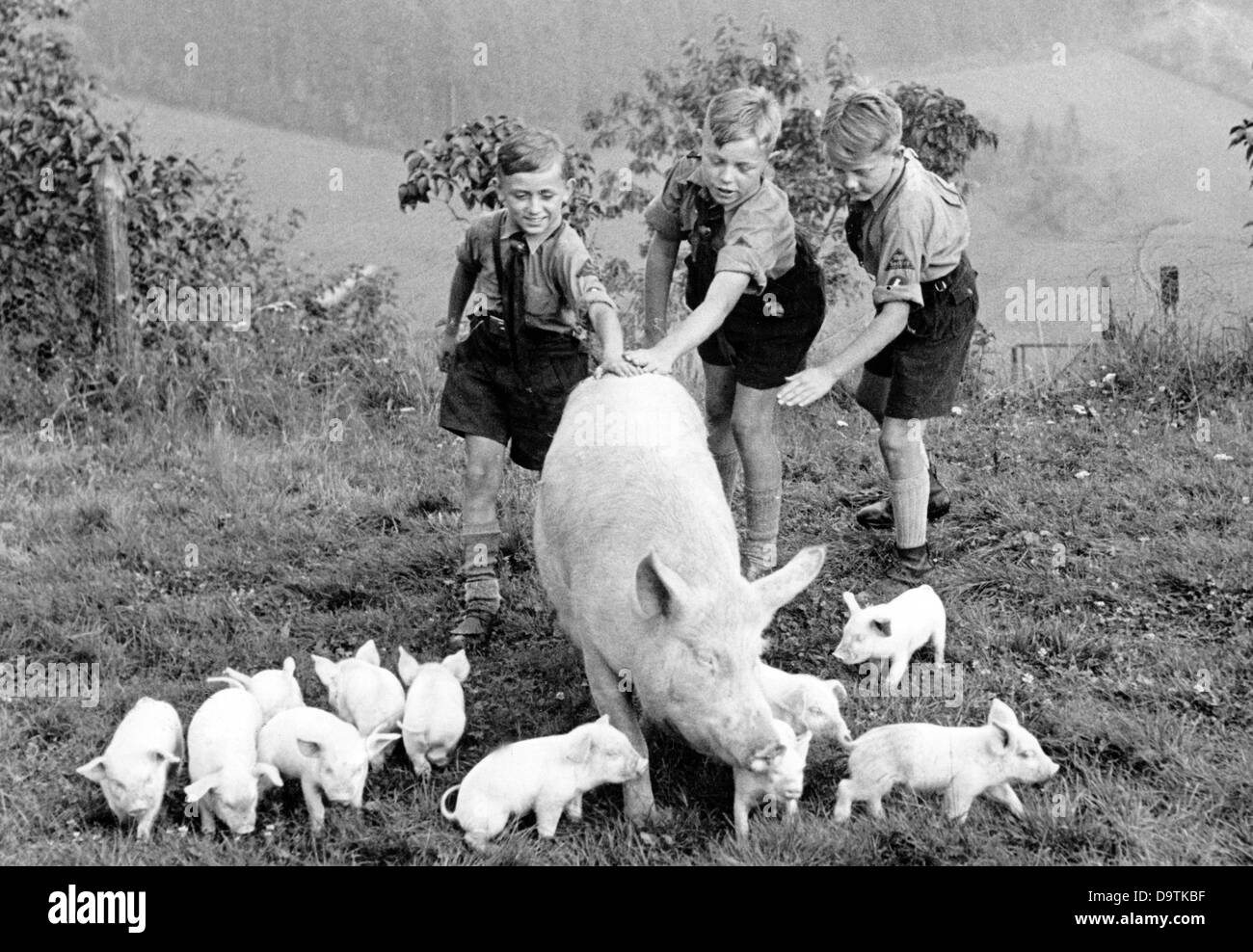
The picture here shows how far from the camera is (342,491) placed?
22.0 ft

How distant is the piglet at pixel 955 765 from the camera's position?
374cm

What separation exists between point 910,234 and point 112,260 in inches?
213

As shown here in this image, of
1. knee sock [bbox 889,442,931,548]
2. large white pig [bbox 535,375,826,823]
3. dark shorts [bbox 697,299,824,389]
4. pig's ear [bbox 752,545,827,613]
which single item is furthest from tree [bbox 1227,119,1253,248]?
pig's ear [bbox 752,545,827,613]

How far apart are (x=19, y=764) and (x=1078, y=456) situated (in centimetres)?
518

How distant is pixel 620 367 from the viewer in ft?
15.3

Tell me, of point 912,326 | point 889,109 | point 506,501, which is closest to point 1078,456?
point 912,326

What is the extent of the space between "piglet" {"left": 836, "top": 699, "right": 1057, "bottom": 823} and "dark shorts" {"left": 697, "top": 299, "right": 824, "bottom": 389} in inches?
79.6

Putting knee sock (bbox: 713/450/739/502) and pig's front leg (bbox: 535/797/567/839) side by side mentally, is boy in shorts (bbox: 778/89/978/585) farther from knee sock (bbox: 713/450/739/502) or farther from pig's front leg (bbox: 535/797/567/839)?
pig's front leg (bbox: 535/797/567/839)

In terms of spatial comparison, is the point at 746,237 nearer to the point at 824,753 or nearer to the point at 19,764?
the point at 824,753

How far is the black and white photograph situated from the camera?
3764 mm

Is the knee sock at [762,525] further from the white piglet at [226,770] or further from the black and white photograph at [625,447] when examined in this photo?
the white piglet at [226,770]

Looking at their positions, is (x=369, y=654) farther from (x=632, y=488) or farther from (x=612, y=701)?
(x=632, y=488)

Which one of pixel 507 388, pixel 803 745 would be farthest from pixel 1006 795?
pixel 507 388
